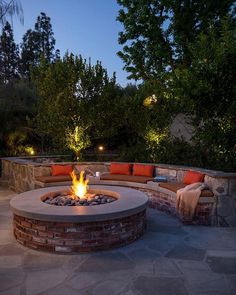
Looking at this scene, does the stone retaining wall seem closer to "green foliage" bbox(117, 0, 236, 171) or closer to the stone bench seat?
the stone bench seat

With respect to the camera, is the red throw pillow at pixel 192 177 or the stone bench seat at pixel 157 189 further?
the red throw pillow at pixel 192 177

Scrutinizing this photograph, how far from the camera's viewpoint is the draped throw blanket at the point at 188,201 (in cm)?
666

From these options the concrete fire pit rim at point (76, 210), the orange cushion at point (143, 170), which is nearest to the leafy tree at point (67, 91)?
the orange cushion at point (143, 170)

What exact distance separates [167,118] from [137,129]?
1.54m

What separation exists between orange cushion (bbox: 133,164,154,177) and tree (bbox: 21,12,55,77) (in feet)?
99.6

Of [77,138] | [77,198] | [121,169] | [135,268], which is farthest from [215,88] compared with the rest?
[77,138]

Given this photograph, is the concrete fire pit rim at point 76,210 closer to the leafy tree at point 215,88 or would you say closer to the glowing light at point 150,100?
the leafy tree at point 215,88

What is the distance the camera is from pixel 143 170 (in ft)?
30.8

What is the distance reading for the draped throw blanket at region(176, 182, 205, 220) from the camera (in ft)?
21.9

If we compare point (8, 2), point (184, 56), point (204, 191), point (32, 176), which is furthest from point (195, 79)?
point (184, 56)

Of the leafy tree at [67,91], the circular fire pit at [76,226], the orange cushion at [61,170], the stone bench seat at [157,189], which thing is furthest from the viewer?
the leafy tree at [67,91]

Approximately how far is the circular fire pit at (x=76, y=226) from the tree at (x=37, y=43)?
110ft

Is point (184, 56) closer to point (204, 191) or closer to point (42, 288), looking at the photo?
point (204, 191)

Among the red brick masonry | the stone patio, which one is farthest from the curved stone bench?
the red brick masonry
